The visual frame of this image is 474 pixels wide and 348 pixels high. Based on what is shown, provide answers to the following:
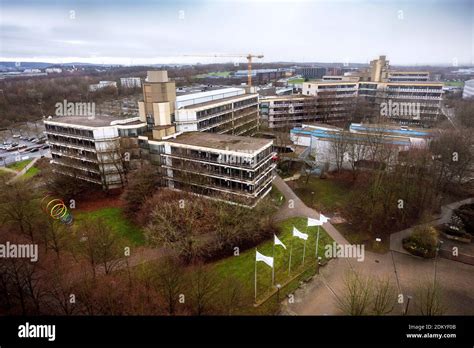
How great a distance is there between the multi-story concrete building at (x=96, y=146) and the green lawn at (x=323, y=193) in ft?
64.2

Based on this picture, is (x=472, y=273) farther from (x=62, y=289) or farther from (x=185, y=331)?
(x=62, y=289)

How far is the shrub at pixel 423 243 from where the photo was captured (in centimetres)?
2202

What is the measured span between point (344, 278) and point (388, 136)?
78.3 ft

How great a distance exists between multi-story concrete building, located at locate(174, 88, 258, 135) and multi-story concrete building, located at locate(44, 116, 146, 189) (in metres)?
5.21

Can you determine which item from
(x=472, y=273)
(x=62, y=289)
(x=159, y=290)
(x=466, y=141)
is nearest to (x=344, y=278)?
(x=472, y=273)

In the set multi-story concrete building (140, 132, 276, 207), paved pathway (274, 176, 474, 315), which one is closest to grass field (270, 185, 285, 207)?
multi-story concrete building (140, 132, 276, 207)

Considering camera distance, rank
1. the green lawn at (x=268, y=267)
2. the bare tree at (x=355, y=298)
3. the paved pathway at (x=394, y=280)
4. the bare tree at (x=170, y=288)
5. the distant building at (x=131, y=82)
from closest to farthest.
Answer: the bare tree at (x=355, y=298) < the bare tree at (x=170, y=288) < the paved pathway at (x=394, y=280) < the green lawn at (x=268, y=267) < the distant building at (x=131, y=82)

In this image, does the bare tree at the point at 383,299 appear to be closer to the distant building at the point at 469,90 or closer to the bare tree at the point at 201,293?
the bare tree at the point at 201,293

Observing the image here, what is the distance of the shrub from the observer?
2202cm

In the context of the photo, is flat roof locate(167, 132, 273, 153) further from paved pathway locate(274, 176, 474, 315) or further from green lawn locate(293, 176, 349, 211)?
paved pathway locate(274, 176, 474, 315)

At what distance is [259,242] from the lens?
24219mm

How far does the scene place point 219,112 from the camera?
132ft

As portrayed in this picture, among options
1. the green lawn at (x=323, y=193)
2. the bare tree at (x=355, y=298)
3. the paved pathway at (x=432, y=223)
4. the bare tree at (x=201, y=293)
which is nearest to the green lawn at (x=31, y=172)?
the bare tree at (x=201, y=293)

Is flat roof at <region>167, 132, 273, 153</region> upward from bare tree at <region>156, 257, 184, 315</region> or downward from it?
upward
